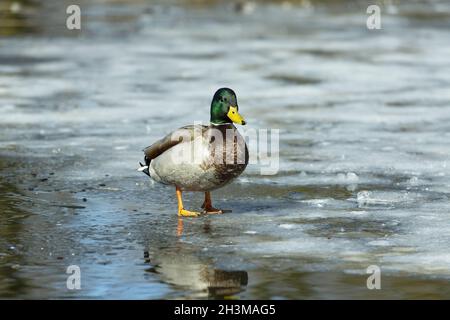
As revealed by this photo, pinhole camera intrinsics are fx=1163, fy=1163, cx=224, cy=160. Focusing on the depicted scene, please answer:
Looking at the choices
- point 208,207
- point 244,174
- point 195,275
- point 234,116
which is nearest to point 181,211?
point 208,207

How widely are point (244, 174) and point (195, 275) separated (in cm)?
326

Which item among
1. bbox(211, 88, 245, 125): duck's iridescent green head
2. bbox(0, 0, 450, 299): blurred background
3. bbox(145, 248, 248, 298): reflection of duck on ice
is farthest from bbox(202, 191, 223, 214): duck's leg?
bbox(145, 248, 248, 298): reflection of duck on ice

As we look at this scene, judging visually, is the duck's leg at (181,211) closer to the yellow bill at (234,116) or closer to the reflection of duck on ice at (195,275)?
the yellow bill at (234,116)

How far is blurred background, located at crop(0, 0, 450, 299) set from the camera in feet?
21.5

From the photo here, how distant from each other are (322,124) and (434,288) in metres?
6.04

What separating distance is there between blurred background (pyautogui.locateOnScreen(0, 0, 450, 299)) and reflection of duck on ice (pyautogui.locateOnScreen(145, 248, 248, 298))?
17 mm

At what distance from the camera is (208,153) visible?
7598mm

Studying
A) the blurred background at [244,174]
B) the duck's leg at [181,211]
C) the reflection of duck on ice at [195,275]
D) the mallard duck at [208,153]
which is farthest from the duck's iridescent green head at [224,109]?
the reflection of duck on ice at [195,275]

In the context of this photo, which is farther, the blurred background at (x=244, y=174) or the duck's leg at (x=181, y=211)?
the duck's leg at (x=181, y=211)

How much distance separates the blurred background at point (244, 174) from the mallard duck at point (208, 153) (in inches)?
12.1

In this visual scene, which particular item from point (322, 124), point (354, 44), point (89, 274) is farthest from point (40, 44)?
point (89, 274)

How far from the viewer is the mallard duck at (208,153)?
25.0ft

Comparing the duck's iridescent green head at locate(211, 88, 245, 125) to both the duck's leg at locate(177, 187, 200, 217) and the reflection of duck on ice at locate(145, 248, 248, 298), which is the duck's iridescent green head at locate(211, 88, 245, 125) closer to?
the duck's leg at locate(177, 187, 200, 217)

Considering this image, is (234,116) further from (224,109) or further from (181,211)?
(181,211)
